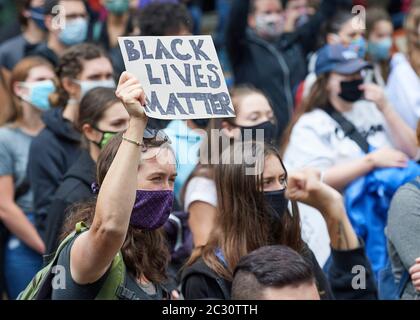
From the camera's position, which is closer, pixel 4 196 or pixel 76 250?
pixel 76 250

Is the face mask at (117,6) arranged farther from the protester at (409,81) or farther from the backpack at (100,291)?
the backpack at (100,291)

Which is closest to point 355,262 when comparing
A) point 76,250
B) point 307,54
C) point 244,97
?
point 244,97

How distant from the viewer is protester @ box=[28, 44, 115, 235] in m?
5.79

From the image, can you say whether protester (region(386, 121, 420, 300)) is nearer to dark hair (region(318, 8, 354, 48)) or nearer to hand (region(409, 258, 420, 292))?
hand (region(409, 258, 420, 292))

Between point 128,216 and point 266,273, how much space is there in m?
0.49

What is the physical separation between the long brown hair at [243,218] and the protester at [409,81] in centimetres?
240

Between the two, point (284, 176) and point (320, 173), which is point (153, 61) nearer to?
point (284, 176)

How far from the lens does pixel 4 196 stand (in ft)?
19.7

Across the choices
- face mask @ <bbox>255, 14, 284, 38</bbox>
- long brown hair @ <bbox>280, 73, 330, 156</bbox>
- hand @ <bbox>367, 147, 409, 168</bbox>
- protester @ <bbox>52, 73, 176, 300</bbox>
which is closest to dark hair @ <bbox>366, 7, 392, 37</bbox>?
face mask @ <bbox>255, 14, 284, 38</bbox>

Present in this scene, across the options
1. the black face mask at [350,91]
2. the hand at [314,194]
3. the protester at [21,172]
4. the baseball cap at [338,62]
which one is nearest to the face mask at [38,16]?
the protester at [21,172]

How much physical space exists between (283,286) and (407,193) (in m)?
1.38

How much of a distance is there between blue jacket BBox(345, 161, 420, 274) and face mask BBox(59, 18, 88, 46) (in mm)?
2537

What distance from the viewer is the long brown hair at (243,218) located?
4449 millimetres

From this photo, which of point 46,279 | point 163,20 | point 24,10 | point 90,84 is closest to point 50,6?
point 24,10
